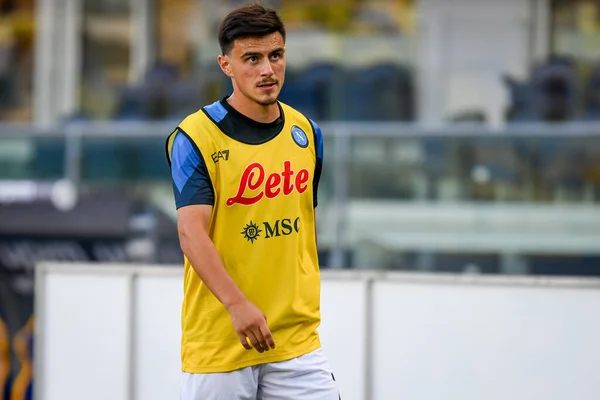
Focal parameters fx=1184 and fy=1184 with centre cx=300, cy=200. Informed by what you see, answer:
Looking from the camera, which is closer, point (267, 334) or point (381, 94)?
point (267, 334)

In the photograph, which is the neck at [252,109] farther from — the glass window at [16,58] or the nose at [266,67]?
the glass window at [16,58]

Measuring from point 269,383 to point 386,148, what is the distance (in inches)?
212

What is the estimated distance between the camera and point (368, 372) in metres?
5.38

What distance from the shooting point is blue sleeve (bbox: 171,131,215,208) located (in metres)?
3.62

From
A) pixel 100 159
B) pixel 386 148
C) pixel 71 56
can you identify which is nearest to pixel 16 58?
pixel 71 56

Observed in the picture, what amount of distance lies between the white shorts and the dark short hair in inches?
40.6

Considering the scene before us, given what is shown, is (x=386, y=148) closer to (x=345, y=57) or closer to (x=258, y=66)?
(x=345, y=57)

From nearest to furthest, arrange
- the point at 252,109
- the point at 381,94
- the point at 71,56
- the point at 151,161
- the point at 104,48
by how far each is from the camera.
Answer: the point at 252,109
the point at 151,161
the point at 381,94
the point at 104,48
the point at 71,56

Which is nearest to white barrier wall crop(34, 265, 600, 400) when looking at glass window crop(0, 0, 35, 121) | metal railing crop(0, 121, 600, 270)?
metal railing crop(0, 121, 600, 270)

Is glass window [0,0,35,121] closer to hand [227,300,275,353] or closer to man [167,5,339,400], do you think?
man [167,5,339,400]

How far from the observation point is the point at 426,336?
5.35 m

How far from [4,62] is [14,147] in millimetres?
4674

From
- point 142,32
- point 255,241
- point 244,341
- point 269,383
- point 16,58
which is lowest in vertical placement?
point 269,383

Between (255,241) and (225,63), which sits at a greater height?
(225,63)
